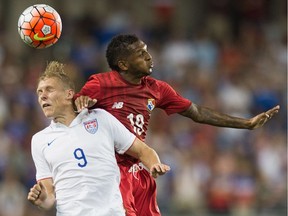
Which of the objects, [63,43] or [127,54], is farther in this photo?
[63,43]

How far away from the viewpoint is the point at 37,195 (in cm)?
751

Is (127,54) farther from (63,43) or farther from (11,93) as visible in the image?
(63,43)

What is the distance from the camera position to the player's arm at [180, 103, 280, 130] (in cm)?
890

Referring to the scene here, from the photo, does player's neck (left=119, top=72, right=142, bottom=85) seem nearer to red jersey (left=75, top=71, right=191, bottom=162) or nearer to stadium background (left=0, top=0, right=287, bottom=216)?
red jersey (left=75, top=71, right=191, bottom=162)

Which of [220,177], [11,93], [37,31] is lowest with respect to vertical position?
[220,177]

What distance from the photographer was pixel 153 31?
18453 mm

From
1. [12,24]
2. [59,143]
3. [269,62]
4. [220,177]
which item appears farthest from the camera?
[12,24]

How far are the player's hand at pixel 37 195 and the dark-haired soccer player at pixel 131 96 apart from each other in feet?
2.97

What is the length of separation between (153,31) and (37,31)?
9914mm

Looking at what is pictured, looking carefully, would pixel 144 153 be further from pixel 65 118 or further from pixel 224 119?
pixel 224 119

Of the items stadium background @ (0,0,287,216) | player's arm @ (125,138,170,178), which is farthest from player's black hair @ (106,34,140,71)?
stadium background @ (0,0,287,216)

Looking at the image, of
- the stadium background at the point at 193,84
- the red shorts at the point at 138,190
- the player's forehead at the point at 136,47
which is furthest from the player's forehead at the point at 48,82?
the stadium background at the point at 193,84

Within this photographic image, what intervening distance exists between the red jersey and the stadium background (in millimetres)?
6042

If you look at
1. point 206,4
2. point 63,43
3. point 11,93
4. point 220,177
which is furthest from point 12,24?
point 220,177
